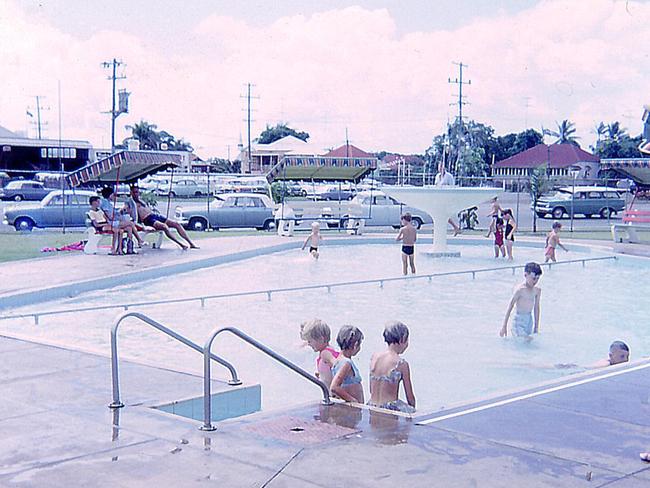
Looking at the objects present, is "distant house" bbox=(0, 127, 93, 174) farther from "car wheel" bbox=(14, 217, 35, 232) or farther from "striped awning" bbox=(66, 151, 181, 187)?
"striped awning" bbox=(66, 151, 181, 187)

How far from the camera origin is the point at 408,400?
638cm

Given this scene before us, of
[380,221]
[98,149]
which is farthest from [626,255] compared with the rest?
[98,149]

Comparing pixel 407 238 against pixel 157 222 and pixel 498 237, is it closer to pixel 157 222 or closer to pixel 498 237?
pixel 498 237

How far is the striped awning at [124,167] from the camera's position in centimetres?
2064

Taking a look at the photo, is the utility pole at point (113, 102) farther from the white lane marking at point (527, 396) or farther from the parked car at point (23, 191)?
the white lane marking at point (527, 396)

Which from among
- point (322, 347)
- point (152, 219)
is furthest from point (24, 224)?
point (322, 347)

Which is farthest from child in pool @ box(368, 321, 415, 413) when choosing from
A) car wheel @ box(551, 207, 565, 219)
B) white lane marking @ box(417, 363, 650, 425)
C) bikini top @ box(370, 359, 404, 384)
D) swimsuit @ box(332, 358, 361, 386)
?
car wheel @ box(551, 207, 565, 219)

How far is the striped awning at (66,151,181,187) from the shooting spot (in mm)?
20641

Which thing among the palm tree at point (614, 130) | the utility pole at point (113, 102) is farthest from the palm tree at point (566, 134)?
the utility pole at point (113, 102)

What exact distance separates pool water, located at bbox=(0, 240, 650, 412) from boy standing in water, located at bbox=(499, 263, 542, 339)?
18 centimetres

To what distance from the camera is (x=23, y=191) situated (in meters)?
42.3

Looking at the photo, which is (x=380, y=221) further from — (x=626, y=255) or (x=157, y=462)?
(x=157, y=462)

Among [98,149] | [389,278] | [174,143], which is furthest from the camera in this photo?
[174,143]

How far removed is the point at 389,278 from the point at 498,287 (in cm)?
222
